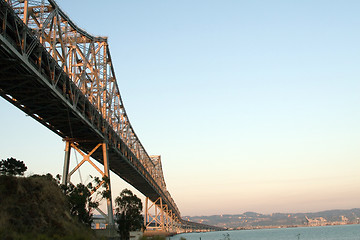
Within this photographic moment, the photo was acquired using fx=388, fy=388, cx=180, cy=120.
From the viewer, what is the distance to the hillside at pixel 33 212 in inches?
949

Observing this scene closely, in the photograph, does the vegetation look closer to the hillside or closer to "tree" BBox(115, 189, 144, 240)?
the hillside

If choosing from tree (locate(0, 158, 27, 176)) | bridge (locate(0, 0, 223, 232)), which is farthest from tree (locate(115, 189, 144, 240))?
tree (locate(0, 158, 27, 176))

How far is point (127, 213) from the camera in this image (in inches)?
2012

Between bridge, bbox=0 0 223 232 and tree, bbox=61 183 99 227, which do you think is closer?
bridge, bbox=0 0 223 232

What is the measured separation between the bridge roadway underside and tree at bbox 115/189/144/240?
8.05 meters

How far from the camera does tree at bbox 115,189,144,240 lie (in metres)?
50.1

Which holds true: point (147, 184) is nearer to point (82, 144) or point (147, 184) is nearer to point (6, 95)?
point (82, 144)

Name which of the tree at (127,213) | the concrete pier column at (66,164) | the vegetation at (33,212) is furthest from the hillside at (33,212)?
the tree at (127,213)

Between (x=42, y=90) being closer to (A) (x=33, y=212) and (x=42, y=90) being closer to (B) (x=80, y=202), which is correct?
(A) (x=33, y=212)

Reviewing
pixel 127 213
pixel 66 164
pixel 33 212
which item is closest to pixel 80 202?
pixel 66 164

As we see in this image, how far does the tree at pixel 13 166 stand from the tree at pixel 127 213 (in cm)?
1782

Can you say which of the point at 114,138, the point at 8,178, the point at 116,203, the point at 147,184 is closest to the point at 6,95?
the point at 8,178

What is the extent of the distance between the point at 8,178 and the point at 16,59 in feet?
28.7

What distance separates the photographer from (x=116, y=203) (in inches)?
2056
